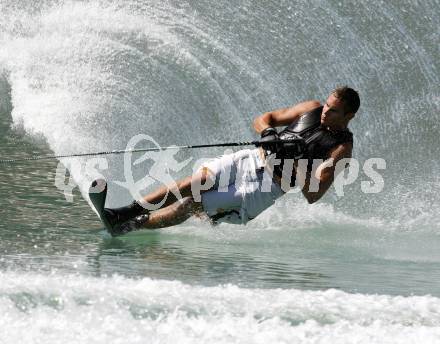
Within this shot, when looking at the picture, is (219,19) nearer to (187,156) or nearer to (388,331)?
(187,156)

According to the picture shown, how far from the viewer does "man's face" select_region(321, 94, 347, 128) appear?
6.62 metres

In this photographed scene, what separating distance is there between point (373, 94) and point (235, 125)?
6.93 feet

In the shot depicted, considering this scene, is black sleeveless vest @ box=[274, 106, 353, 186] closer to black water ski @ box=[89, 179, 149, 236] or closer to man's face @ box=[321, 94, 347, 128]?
man's face @ box=[321, 94, 347, 128]

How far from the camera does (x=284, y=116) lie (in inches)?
274

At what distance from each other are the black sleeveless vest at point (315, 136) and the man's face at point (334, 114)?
2.2 inches

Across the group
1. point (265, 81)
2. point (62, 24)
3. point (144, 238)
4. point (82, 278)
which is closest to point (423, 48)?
point (265, 81)

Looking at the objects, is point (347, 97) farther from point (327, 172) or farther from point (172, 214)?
point (172, 214)

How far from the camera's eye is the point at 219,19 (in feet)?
35.0

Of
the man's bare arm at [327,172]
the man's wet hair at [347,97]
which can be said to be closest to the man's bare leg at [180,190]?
the man's bare arm at [327,172]

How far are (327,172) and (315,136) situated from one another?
11.4 inches

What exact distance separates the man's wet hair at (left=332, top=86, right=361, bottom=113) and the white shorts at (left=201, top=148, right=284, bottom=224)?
2.32 ft

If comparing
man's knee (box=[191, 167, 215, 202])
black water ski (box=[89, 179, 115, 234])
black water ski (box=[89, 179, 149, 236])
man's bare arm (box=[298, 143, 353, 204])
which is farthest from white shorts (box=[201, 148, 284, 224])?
black water ski (box=[89, 179, 115, 234])

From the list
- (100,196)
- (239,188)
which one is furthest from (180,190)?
(100,196)

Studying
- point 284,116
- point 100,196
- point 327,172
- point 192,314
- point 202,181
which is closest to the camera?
point 192,314
